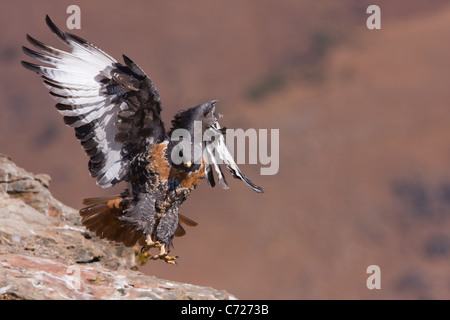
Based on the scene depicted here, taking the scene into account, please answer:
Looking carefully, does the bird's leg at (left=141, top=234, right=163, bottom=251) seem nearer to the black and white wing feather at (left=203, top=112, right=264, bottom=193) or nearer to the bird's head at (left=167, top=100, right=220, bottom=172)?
the bird's head at (left=167, top=100, right=220, bottom=172)

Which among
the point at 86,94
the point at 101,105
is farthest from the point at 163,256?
the point at 86,94

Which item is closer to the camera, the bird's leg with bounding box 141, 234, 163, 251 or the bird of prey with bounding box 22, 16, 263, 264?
the bird's leg with bounding box 141, 234, 163, 251

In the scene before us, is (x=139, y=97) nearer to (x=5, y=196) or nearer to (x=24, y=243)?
(x=24, y=243)

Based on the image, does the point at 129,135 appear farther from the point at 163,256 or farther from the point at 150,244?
the point at 163,256

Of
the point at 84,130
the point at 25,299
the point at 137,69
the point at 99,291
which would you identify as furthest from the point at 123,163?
the point at 25,299

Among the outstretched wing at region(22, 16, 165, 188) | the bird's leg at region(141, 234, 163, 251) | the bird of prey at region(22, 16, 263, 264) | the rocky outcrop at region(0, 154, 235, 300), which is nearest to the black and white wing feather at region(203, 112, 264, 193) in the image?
the bird of prey at region(22, 16, 263, 264)

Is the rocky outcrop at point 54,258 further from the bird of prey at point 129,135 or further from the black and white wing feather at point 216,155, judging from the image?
the black and white wing feather at point 216,155

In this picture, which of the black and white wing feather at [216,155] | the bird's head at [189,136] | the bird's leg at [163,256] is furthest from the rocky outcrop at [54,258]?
the black and white wing feather at [216,155]
